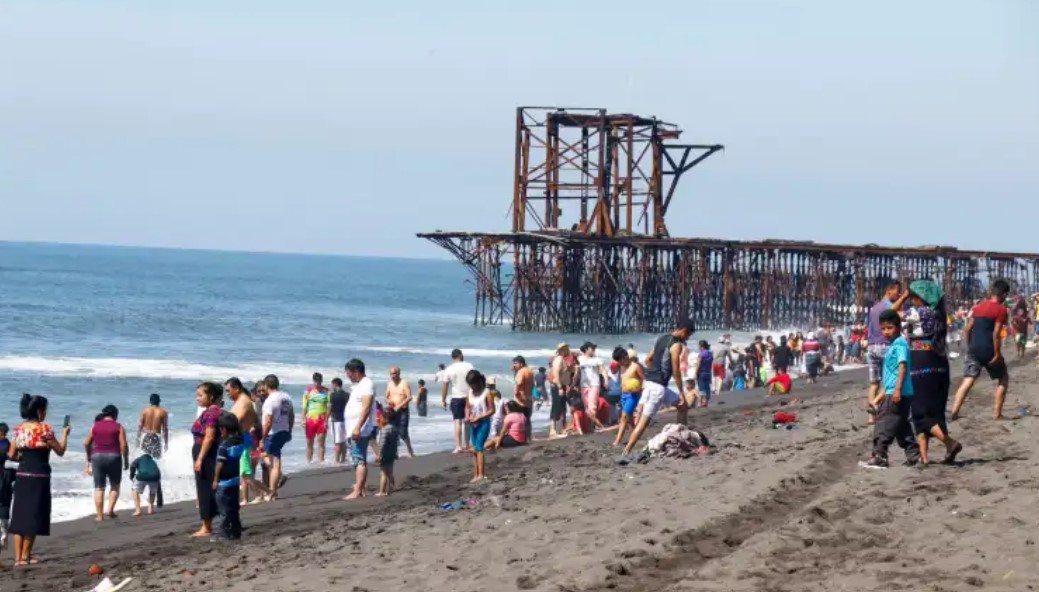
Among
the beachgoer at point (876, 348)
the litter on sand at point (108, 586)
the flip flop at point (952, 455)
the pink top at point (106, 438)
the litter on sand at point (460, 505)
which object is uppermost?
the beachgoer at point (876, 348)

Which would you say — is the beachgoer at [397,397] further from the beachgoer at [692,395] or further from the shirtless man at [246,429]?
the beachgoer at [692,395]

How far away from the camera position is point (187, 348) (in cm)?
5284

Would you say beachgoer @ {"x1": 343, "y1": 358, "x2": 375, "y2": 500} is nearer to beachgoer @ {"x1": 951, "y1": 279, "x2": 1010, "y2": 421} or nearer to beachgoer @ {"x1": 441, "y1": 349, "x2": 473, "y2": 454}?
beachgoer @ {"x1": 441, "y1": 349, "x2": 473, "y2": 454}

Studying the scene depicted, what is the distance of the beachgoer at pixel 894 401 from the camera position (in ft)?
36.8

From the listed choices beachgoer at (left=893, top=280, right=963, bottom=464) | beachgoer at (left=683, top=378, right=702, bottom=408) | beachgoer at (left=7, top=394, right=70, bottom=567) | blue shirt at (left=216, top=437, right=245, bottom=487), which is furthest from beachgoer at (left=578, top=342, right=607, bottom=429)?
beachgoer at (left=7, top=394, right=70, bottom=567)

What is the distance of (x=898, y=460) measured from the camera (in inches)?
474

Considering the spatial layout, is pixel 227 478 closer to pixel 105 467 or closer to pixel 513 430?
pixel 105 467

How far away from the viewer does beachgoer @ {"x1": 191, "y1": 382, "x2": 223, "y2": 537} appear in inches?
441

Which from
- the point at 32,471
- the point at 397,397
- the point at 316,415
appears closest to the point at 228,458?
the point at 32,471

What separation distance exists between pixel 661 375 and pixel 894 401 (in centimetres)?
→ 374

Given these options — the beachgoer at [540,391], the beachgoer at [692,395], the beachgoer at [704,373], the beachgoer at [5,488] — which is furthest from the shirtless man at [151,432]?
the beachgoer at [540,391]

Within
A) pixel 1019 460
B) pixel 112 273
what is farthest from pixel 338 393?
pixel 112 273

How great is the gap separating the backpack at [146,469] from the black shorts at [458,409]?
5286mm

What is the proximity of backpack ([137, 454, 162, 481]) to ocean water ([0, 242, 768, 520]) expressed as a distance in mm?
1278
